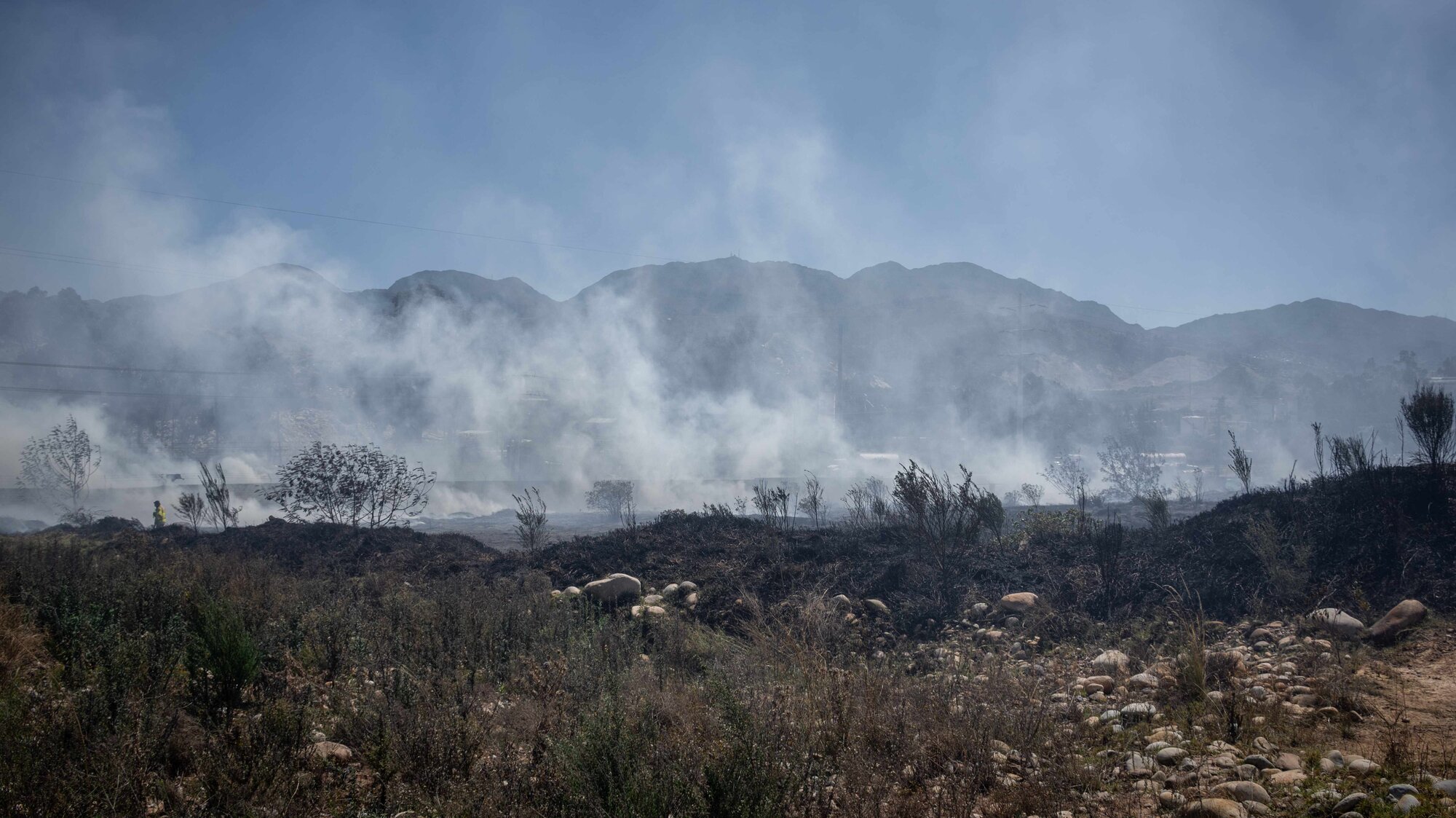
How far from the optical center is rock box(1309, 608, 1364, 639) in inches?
276

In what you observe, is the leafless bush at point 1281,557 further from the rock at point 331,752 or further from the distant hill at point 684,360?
the distant hill at point 684,360

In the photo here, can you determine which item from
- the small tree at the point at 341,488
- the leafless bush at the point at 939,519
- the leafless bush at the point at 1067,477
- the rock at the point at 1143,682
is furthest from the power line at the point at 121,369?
the rock at the point at 1143,682

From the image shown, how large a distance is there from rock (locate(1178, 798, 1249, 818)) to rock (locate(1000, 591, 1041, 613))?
21.2 feet

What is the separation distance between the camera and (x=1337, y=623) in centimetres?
711

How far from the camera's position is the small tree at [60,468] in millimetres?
32625

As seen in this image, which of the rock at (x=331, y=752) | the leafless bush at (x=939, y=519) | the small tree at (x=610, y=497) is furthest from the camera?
the small tree at (x=610, y=497)

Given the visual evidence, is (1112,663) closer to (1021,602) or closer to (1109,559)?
(1021,602)

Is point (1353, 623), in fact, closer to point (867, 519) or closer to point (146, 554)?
point (867, 519)

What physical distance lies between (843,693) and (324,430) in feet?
194

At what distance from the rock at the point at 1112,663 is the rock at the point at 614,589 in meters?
6.56

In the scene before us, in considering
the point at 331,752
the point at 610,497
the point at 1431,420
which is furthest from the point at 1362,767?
the point at 610,497

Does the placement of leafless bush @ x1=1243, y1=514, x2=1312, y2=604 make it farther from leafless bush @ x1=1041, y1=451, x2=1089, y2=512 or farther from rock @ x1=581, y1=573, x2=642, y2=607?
leafless bush @ x1=1041, y1=451, x2=1089, y2=512

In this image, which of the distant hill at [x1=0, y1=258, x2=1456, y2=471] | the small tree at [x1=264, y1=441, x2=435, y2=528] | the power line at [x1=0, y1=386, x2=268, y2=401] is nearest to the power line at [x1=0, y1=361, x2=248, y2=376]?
the distant hill at [x1=0, y1=258, x2=1456, y2=471]

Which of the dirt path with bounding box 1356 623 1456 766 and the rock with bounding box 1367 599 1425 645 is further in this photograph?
the rock with bounding box 1367 599 1425 645
